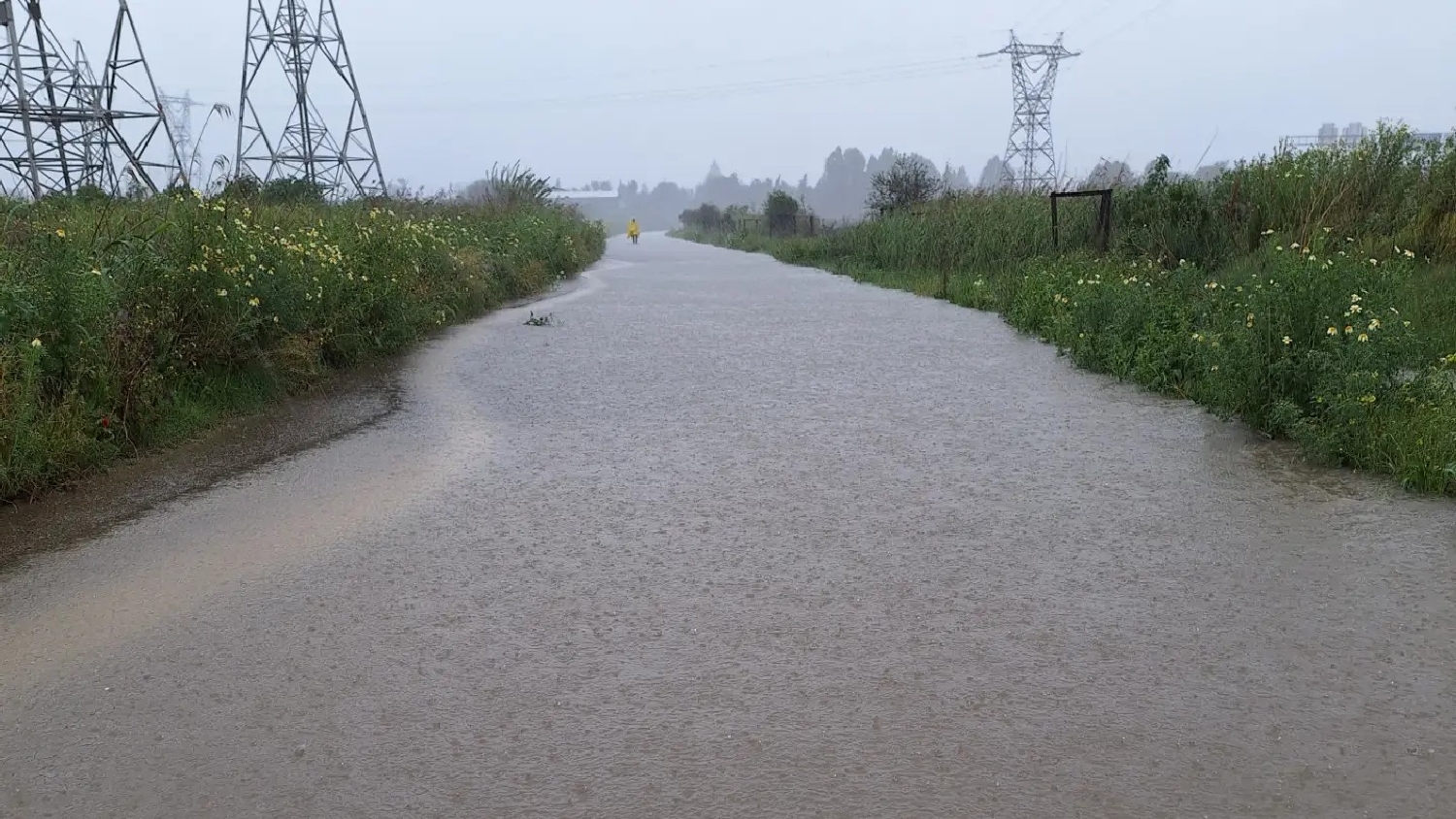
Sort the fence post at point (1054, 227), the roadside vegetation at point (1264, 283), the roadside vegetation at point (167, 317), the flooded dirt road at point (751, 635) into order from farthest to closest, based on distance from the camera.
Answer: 1. the fence post at point (1054, 227)
2. the roadside vegetation at point (1264, 283)
3. the roadside vegetation at point (167, 317)
4. the flooded dirt road at point (751, 635)

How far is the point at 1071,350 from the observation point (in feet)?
33.9

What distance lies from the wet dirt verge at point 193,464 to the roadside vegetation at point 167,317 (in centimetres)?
13

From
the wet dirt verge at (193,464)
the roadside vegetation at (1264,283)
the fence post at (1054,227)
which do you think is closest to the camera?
the wet dirt verge at (193,464)

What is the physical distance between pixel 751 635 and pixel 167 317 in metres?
5.03

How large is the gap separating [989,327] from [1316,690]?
32.0 ft

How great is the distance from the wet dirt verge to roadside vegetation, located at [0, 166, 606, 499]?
133 millimetres

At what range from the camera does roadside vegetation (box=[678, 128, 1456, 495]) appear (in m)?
6.27

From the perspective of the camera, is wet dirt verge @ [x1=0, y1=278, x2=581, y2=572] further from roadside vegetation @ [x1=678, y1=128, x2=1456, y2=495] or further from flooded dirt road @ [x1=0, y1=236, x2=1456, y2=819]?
roadside vegetation @ [x1=678, y1=128, x2=1456, y2=495]

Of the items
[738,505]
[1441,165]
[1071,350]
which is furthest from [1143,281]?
[738,505]

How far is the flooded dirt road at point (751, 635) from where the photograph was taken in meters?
2.99

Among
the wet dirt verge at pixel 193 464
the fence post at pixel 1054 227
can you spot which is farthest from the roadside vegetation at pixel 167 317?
the fence post at pixel 1054 227

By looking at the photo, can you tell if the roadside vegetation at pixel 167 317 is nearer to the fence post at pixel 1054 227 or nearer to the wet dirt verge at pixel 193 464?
the wet dirt verge at pixel 193 464

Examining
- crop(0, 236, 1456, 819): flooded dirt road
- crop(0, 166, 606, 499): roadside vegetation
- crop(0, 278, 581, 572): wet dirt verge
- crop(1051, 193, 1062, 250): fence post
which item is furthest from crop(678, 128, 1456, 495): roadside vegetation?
crop(0, 166, 606, 499): roadside vegetation

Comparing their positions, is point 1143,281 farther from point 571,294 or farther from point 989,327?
point 571,294
